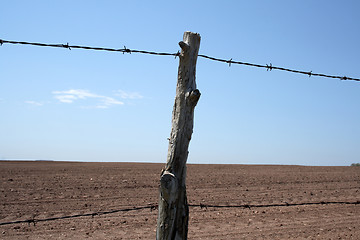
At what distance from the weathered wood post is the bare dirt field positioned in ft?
2.77

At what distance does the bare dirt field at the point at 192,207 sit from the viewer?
7195mm

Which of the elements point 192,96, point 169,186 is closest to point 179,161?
point 169,186

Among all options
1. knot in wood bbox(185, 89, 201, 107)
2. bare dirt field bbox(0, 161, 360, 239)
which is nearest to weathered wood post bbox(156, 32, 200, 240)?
knot in wood bbox(185, 89, 201, 107)

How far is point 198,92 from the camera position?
3418 millimetres

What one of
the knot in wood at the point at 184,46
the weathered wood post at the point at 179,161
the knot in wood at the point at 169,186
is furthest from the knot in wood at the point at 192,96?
the knot in wood at the point at 169,186

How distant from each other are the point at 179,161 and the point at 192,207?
651cm

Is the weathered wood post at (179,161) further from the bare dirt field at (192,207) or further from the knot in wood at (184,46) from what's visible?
the bare dirt field at (192,207)

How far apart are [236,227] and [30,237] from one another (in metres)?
3.89

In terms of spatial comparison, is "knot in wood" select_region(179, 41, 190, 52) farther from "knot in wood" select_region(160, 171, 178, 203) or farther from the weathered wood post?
"knot in wood" select_region(160, 171, 178, 203)

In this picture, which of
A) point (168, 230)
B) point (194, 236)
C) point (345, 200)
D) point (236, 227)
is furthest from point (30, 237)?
point (345, 200)

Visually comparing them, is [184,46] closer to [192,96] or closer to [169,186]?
[192,96]

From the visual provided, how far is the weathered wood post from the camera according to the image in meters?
3.36

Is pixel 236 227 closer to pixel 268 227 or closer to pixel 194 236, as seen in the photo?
pixel 268 227

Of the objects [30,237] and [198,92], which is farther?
[30,237]
